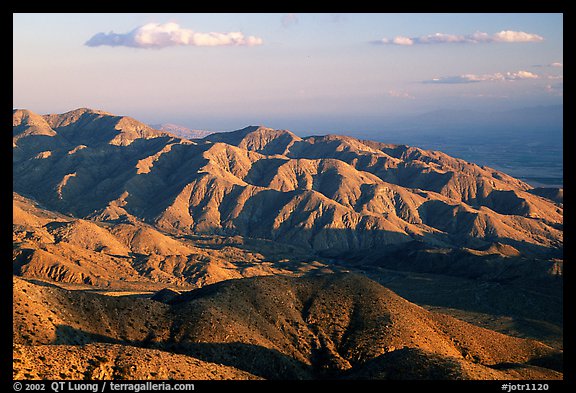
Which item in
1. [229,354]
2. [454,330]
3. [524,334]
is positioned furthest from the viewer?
[524,334]

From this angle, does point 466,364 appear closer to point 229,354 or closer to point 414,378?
point 414,378

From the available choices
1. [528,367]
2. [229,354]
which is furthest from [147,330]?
[528,367]

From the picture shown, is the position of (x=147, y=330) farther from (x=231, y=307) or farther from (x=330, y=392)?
(x=330, y=392)

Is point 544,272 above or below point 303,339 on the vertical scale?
below
